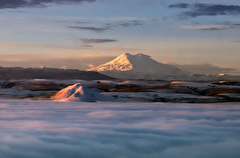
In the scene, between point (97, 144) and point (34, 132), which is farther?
point (34, 132)

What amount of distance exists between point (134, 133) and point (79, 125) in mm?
3594

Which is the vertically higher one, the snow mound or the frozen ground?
the frozen ground

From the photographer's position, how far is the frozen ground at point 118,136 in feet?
51.2

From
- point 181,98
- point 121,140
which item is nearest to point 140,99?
point 181,98

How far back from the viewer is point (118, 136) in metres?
18.6

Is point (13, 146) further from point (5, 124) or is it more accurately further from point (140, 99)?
point (140, 99)

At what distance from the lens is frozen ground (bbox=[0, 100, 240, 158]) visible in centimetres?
1559

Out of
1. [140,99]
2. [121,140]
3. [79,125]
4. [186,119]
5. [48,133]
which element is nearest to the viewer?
[121,140]

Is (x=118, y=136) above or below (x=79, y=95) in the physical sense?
above

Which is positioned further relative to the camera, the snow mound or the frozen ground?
A: the snow mound

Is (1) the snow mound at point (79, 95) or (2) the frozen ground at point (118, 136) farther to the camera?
(1) the snow mound at point (79, 95)

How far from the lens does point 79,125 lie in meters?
22.1

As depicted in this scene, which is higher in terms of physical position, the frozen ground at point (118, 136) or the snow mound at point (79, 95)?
the frozen ground at point (118, 136)

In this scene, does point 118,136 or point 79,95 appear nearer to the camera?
point 118,136
